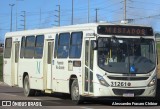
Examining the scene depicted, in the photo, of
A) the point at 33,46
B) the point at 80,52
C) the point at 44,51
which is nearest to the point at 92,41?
the point at 80,52

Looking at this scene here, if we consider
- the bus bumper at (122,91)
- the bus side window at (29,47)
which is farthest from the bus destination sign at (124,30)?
the bus side window at (29,47)

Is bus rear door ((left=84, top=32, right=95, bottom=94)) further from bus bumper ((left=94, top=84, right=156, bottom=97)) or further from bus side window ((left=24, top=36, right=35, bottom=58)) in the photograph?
bus side window ((left=24, top=36, right=35, bottom=58))

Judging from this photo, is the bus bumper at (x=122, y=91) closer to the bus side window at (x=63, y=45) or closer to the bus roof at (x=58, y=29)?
the bus roof at (x=58, y=29)

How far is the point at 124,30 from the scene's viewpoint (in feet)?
59.9

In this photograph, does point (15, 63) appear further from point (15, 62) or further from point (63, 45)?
point (63, 45)

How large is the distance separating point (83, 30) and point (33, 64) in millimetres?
5299

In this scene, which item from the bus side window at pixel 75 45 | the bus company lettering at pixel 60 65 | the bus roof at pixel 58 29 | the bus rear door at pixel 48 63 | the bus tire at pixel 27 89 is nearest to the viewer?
the bus roof at pixel 58 29

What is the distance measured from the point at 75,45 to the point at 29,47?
5.24 metres

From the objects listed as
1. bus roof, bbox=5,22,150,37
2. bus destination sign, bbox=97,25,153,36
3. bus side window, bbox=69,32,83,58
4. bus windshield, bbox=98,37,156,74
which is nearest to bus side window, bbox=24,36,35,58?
bus roof, bbox=5,22,150,37

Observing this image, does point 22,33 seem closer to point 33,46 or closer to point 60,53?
point 33,46

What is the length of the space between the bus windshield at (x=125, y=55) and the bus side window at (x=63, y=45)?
2.51m

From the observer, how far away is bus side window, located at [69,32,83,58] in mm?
18875

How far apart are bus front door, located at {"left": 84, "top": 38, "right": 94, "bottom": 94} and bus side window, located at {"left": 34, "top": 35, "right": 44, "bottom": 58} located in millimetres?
4649

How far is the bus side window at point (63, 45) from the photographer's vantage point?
2000 centimetres
